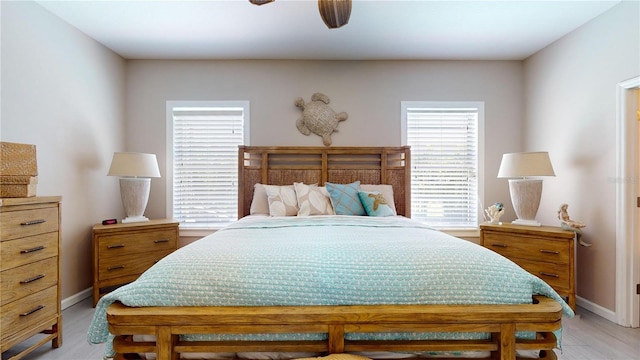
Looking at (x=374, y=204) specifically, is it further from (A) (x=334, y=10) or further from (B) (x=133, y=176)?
(B) (x=133, y=176)

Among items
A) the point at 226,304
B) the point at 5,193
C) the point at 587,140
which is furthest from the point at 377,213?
the point at 5,193

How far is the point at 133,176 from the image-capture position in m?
3.14

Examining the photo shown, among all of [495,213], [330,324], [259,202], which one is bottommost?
[330,324]

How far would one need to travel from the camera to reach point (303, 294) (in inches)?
49.4

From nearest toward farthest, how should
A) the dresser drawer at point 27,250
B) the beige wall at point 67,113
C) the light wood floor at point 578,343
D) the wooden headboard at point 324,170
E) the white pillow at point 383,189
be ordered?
1. the dresser drawer at point 27,250
2. the light wood floor at point 578,343
3. the beige wall at point 67,113
4. the white pillow at point 383,189
5. the wooden headboard at point 324,170

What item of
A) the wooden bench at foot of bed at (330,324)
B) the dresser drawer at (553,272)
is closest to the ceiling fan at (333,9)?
the wooden bench at foot of bed at (330,324)

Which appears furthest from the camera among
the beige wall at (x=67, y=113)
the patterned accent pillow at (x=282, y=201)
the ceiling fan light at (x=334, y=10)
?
the patterned accent pillow at (x=282, y=201)

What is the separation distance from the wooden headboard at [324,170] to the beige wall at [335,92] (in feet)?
0.62

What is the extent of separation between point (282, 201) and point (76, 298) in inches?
84.5

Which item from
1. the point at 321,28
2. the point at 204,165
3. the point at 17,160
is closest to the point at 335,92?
the point at 321,28

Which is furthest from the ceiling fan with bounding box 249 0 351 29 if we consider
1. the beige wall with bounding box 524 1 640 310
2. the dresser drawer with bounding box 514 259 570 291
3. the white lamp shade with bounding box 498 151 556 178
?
the dresser drawer with bounding box 514 259 570 291

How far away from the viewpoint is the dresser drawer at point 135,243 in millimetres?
2855

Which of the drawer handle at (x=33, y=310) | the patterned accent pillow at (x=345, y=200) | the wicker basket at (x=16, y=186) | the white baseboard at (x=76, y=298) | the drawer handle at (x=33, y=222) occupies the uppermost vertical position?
the wicker basket at (x=16, y=186)

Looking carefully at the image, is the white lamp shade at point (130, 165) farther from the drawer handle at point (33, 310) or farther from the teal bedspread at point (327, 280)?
the teal bedspread at point (327, 280)
